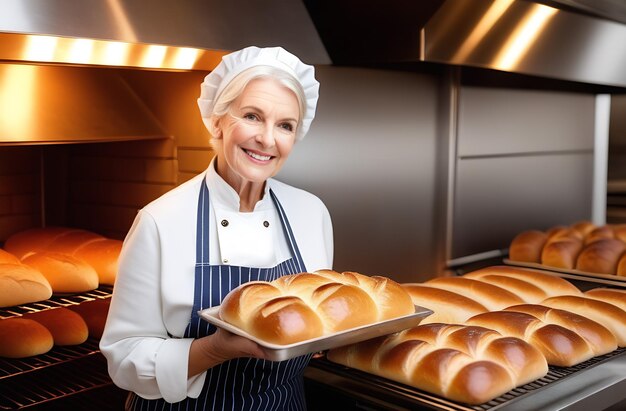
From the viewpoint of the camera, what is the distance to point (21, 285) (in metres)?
1.44

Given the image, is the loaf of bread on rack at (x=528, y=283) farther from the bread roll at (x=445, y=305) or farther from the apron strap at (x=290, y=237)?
the apron strap at (x=290, y=237)

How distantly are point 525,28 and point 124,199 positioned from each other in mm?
1168

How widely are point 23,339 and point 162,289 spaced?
47cm

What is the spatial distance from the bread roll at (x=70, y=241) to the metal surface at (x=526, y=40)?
91 cm

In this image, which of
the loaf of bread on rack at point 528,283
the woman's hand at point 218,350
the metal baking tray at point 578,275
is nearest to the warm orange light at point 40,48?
the woman's hand at point 218,350

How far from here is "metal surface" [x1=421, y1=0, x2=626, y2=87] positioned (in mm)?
1684

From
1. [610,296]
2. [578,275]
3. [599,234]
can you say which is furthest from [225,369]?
[599,234]

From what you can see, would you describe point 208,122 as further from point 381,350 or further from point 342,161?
point 342,161

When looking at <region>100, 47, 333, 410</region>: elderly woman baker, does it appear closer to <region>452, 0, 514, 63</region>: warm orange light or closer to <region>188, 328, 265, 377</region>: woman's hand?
<region>188, 328, 265, 377</region>: woman's hand

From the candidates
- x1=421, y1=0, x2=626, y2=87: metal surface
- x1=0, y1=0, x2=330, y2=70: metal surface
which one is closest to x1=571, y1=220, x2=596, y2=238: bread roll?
x1=421, y1=0, x2=626, y2=87: metal surface

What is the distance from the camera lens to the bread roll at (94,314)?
5.35 ft

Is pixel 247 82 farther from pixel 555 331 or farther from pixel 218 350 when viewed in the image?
pixel 555 331

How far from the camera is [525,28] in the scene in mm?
1977

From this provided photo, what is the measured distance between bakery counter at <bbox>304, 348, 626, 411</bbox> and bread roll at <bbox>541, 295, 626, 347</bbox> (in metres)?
0.09
